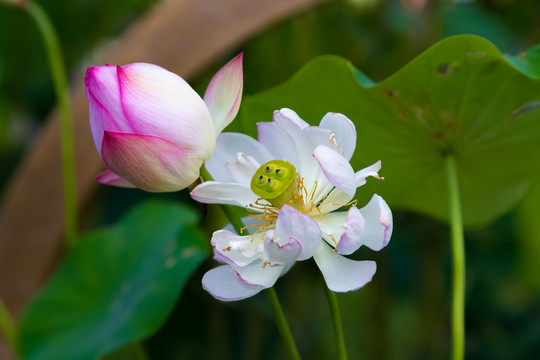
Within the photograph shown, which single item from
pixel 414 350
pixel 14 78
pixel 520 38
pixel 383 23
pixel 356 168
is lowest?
pixel 414 350

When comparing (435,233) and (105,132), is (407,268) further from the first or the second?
(105,132)

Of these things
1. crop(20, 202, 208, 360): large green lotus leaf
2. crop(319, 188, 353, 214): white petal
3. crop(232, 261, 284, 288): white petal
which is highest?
crop(319, 188, 353, 214): white petal

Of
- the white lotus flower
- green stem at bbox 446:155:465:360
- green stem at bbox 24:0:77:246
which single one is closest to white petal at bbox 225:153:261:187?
the white lotus flower

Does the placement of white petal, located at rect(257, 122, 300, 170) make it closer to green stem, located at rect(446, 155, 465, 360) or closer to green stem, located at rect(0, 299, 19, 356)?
green stem, located at rect(446, 155, 465, 360)

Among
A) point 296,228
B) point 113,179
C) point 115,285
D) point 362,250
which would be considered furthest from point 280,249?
point 362,250

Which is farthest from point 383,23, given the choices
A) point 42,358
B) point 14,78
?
point 14,78

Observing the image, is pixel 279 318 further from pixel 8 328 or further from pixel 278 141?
pixel 8 328
